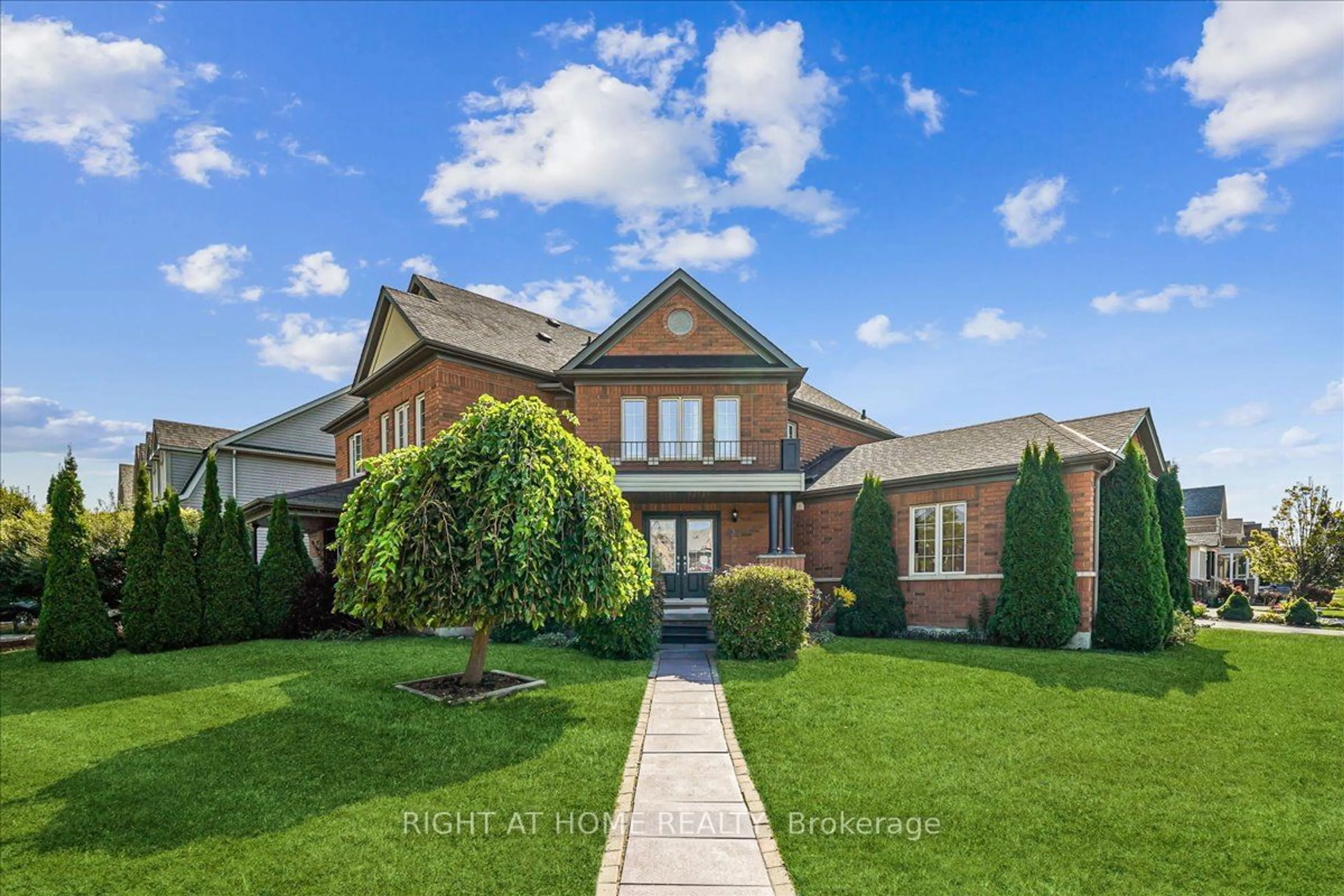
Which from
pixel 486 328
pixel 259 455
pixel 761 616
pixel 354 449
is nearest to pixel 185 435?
pixel 259 455

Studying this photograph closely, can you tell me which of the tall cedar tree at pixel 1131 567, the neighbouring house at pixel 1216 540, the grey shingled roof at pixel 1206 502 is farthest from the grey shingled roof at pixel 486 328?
the grey shingled roof at pixel 1206 502

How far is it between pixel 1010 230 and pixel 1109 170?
68.5 inches

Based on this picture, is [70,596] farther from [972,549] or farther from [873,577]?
[972,549]

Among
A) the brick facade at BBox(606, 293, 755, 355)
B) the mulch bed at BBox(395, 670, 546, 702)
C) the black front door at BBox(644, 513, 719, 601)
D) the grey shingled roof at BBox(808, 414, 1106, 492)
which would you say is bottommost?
the mulch bed at BBox(395, 670, 546, 702)

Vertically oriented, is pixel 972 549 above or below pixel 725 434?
below

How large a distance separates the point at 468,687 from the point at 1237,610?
22.8 meters

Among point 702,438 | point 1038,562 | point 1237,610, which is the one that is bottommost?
point 1237,610

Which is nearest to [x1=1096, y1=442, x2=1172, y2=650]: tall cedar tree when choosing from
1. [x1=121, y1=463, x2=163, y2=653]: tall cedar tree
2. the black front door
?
→ the black front door

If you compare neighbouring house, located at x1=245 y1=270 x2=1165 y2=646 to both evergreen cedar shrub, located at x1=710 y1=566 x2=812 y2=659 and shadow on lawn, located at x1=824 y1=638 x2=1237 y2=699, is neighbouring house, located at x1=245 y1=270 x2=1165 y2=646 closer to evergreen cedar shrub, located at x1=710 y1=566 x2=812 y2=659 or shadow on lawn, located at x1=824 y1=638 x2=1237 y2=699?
shadow on lawn, located at x1=824 y1=638 x2=1237 y2=699

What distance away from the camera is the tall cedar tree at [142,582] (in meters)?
12.7

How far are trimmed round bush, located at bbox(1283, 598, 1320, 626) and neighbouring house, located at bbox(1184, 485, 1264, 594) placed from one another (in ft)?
40.2

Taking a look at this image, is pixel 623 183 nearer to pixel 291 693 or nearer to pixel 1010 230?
pixel 1010 230

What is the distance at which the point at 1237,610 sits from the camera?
69.0 feet

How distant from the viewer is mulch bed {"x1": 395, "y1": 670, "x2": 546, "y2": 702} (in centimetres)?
881
